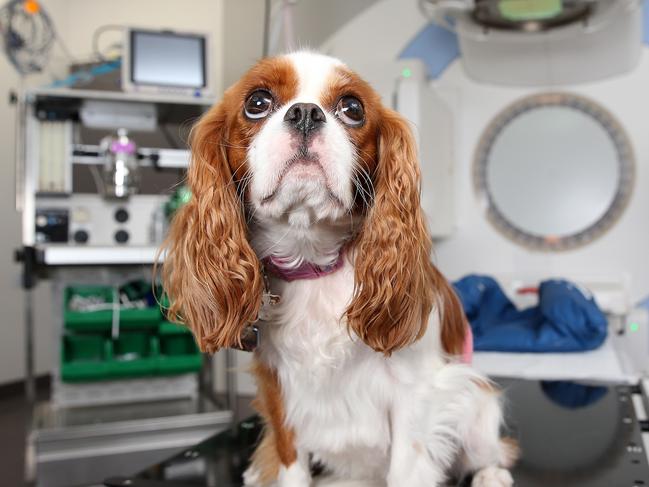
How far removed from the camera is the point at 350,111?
0.85m

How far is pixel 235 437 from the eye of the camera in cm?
131

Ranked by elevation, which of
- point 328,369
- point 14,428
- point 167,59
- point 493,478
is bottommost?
point 14,428

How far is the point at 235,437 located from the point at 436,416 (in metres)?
0.54

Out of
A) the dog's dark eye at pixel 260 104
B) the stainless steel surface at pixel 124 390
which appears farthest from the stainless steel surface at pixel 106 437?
the dog's dark eye at pixel 260 104

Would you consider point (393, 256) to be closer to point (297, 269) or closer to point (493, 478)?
point (297, 269)

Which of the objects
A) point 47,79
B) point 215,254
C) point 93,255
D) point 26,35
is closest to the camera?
point 215,254

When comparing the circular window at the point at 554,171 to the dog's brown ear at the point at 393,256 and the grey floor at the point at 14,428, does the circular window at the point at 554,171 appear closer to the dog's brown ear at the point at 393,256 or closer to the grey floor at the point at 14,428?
the grey floor at the point at 14,428

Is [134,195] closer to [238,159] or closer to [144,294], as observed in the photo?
[144,294]

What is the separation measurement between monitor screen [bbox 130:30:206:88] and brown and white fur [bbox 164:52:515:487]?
1978mm

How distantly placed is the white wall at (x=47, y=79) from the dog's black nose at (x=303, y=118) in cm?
320

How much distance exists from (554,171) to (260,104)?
107 inches

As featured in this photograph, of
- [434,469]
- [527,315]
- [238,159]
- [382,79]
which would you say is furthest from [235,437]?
[382,79]

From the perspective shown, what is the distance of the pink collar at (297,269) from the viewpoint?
2.88 ft

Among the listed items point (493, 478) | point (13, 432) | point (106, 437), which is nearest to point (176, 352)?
point (106, 437)
